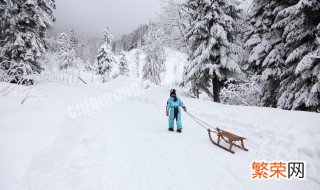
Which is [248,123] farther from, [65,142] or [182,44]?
[182,44]

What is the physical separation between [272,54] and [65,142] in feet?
41.2

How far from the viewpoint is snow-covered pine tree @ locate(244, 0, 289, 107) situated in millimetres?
14672

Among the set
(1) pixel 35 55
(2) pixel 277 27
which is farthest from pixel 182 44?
(1) pixel 35 55

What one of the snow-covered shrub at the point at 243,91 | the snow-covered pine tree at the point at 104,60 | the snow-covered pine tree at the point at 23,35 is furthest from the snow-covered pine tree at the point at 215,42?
the snow-covered pine tree at the point at 104,60

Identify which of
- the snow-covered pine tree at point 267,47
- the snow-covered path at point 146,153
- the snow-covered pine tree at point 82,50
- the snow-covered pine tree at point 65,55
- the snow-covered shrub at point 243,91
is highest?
the snow-covered pine tree at point 82,50

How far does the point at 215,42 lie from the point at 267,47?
129 inches

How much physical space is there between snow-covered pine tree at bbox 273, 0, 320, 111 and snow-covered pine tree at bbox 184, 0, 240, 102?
12.0ft

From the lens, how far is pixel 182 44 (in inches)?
892

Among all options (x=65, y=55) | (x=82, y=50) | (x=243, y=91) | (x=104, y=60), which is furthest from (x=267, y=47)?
(x=82, y=50)

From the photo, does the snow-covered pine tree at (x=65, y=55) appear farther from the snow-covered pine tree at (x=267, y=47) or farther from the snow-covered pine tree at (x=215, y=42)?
the snow-covered pine tree at (x=267, y=47)

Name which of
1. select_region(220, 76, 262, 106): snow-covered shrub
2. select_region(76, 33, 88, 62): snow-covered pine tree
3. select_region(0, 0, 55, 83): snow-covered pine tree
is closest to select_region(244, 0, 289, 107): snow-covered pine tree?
select_region(220, 76, 262, 106): snow-covered shrub

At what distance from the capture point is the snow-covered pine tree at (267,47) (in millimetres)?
14672

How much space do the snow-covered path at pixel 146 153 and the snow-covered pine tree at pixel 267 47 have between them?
4.86 meters

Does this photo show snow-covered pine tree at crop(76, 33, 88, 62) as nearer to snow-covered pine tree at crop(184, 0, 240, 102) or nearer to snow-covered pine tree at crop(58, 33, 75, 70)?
snow-covered pine tree at crop(58, 33, 75, 70)
